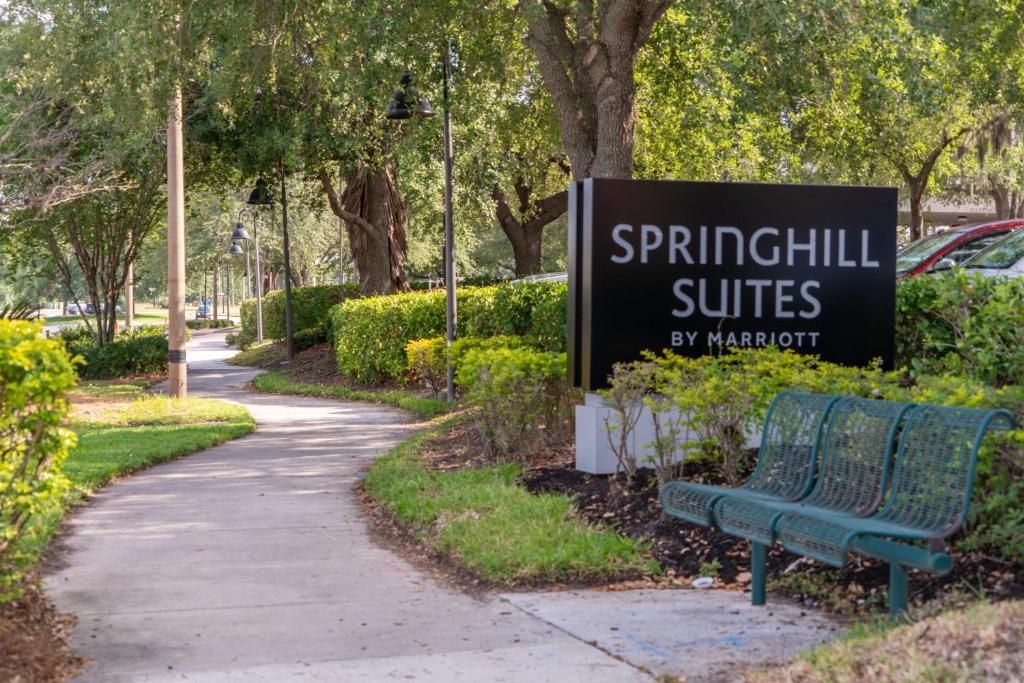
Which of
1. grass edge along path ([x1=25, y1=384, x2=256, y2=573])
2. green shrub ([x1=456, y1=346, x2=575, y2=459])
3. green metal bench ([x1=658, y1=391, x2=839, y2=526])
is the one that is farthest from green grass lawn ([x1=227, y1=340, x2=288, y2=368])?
green metal bench ([x1=658, y1=391, x2=839, y2=526])

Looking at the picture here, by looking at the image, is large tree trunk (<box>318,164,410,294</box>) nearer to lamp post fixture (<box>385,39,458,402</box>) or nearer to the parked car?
lamp post fixture (<box>385,39,458,402</box>)

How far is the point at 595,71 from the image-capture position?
1491cm

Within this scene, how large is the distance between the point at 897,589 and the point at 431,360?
46.3ft

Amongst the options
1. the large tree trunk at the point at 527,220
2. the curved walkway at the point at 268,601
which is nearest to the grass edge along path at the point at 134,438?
the curved walkway at the point at 268,601

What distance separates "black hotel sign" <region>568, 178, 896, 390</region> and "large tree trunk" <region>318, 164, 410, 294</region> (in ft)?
63.7

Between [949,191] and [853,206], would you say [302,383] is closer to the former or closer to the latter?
[853,206]

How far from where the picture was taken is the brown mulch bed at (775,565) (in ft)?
19.6

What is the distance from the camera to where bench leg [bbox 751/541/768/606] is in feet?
20.2

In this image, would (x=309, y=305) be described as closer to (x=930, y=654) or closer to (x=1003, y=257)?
(x=1003, y=257)

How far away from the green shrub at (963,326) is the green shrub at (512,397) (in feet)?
9.90

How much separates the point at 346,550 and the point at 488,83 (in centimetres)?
1389

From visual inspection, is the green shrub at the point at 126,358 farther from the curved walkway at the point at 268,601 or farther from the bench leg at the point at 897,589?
the bench leg at the point at 897,589

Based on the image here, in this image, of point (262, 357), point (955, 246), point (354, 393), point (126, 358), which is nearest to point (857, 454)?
point (955, 246)

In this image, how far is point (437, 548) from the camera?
7.84 m
